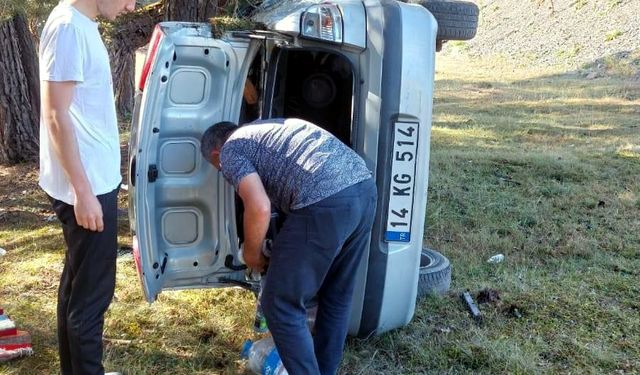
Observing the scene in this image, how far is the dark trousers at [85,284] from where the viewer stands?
2535mm

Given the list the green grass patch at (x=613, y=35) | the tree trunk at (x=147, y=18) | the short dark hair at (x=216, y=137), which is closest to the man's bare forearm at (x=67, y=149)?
the short dark hair at (x=216, y=137)

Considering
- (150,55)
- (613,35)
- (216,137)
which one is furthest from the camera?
(613,35)

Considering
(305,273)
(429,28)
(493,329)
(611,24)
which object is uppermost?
(611,24)

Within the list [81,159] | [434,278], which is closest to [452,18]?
[434,278]

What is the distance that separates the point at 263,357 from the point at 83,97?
4.87 feet

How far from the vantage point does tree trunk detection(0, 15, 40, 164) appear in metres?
7.21

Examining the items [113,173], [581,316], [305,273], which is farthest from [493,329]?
[113,173]

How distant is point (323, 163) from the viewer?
2.64 meters

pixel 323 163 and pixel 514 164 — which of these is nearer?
pixel 323 163

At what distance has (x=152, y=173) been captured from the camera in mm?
3256

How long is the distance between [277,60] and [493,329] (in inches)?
75.3

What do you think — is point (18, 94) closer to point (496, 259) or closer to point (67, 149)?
point (496, 259)

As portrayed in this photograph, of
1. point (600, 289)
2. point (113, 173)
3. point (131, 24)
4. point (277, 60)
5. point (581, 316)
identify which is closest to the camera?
point (113, 173)

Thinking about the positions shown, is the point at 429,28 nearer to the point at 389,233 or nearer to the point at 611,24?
the point at 389,233
